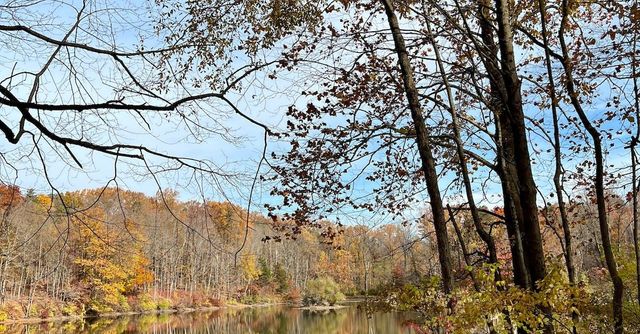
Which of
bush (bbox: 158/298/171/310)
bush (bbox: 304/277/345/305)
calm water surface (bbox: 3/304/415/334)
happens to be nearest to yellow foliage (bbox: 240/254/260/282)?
bush (bbox: 304/277/345/305)

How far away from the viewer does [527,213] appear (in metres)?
4.34

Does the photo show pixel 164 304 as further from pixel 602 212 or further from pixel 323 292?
pixel 602 212

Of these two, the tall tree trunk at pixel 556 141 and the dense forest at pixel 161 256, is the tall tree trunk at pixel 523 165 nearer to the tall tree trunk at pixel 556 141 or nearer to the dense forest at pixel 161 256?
the tall tree trunk at pixel 556 141

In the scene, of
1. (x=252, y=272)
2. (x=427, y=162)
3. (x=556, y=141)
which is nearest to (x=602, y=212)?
(x=556, y=141)

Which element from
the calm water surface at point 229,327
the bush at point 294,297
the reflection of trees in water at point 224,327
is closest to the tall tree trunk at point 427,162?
the calm water surface at point 229,327

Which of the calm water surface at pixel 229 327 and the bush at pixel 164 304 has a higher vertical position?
the bush at pixel 164 304

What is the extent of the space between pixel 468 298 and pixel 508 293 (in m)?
0.50

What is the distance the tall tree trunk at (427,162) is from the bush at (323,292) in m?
39.5

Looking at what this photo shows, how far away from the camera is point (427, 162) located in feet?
15.2

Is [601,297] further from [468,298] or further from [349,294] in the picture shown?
[349,294]

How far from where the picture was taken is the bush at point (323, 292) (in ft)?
141

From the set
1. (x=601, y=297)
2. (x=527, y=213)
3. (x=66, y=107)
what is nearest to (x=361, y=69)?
(x=527, y=213)

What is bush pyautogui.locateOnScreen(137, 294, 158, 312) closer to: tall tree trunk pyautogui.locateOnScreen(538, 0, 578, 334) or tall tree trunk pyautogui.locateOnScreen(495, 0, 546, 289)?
tall tree trunk pyautogui.locateOnScreen(538, 0, 578, 334)

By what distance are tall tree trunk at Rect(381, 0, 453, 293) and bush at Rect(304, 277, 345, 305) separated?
3949 centimetres
